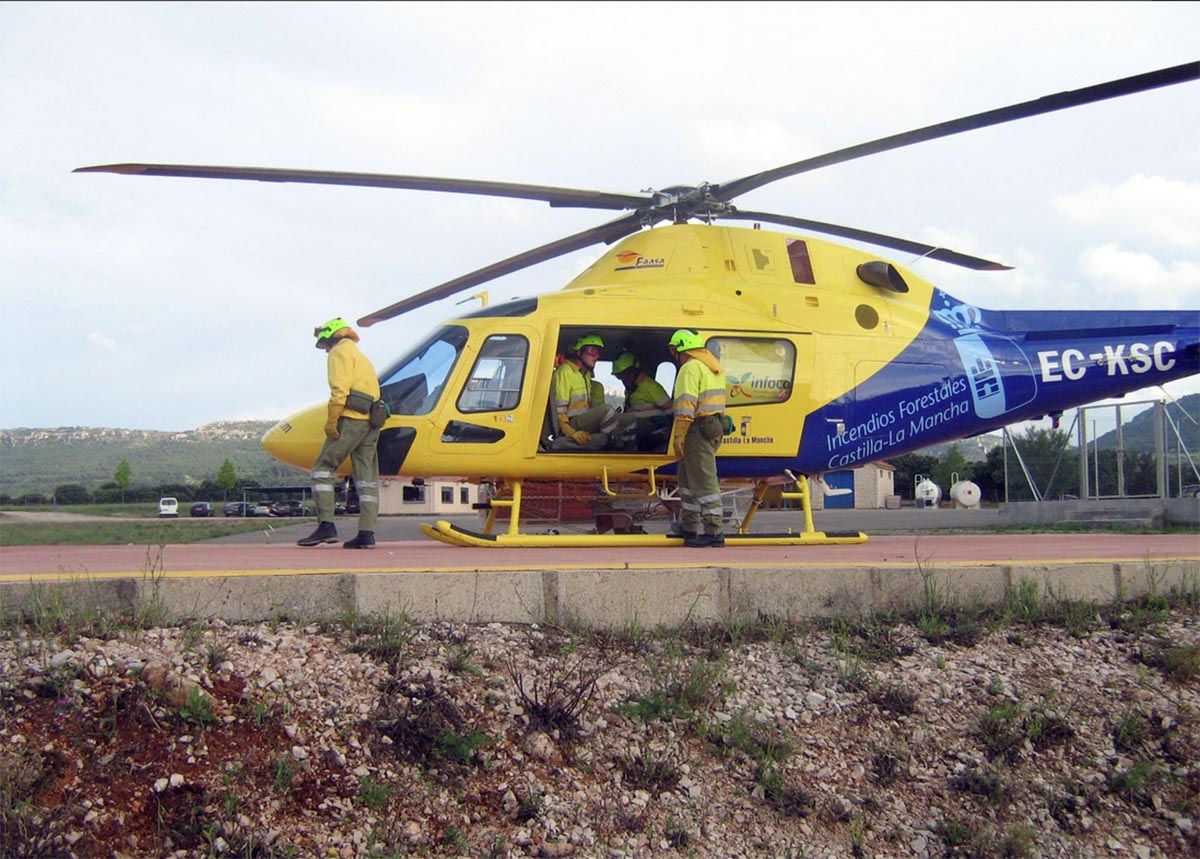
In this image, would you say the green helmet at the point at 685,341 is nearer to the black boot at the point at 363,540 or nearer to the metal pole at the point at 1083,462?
the black boot at the point at 363,540

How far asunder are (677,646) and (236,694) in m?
2.52

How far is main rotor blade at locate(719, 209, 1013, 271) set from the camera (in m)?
11.6

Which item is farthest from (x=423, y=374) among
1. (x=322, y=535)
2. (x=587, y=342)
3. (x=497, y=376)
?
(x=322, y=535)

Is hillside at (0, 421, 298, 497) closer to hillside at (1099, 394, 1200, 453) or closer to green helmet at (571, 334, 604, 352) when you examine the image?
hillside at (1099, 394, 1200, 453)

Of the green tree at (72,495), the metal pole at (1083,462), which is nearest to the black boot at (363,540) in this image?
the metal pole at (1083,462)

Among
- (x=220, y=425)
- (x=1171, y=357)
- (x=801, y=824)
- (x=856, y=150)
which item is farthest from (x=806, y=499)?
(x=220, y=425)

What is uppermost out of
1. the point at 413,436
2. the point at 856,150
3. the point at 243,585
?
the point at 856,150

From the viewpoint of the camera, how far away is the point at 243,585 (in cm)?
586

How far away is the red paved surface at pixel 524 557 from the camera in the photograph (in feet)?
22.7

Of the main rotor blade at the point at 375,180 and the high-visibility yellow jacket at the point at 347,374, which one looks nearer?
the main rotor blade at the point at 375,180

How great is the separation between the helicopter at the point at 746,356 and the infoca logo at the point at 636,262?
0.02 meters

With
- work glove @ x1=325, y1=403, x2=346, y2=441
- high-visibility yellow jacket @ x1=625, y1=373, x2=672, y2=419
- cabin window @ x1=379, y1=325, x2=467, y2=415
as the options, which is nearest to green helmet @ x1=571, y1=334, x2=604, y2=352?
high-visibility yellow jacket @ x1=625, y1=373, x2=672, y2=419

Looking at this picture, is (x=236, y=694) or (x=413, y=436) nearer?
(x=236, y=694)

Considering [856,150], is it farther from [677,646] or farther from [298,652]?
[298,652]
